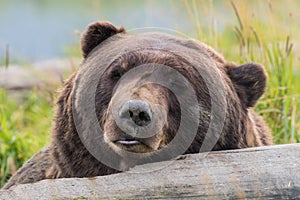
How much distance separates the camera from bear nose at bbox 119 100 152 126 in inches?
141

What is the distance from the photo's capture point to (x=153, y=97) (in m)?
3.94

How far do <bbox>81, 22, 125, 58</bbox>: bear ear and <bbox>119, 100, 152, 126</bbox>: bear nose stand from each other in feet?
3.56

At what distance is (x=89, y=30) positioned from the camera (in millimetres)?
4625

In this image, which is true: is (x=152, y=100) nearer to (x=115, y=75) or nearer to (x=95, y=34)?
(x=115, y=75)

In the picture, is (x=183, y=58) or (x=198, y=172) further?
(x=183, y=58)

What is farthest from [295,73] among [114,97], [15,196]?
[15,196]

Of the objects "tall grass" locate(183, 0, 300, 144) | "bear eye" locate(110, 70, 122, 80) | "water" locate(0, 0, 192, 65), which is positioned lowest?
"water" locate(0, 0, 192, 65)

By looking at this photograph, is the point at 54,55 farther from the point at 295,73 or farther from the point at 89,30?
the point at 89,30

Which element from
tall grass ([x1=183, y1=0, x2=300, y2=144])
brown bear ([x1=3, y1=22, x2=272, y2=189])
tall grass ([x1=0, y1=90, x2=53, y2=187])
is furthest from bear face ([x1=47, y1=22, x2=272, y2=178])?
tall grass ([x1=183, y1=0, x2=300, y2=144])

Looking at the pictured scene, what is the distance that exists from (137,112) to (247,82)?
1.22 metres

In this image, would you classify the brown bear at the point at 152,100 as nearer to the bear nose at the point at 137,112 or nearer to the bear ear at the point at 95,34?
the bear ear at the point at 95,34

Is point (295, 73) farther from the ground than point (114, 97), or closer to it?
closer to it

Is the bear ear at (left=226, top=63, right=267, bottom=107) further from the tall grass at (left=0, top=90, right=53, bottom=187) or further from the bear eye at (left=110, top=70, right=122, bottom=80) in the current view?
the tall grass at (left=0, top=90, right=53, bottom=187)

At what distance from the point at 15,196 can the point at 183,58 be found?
1.24 metres
